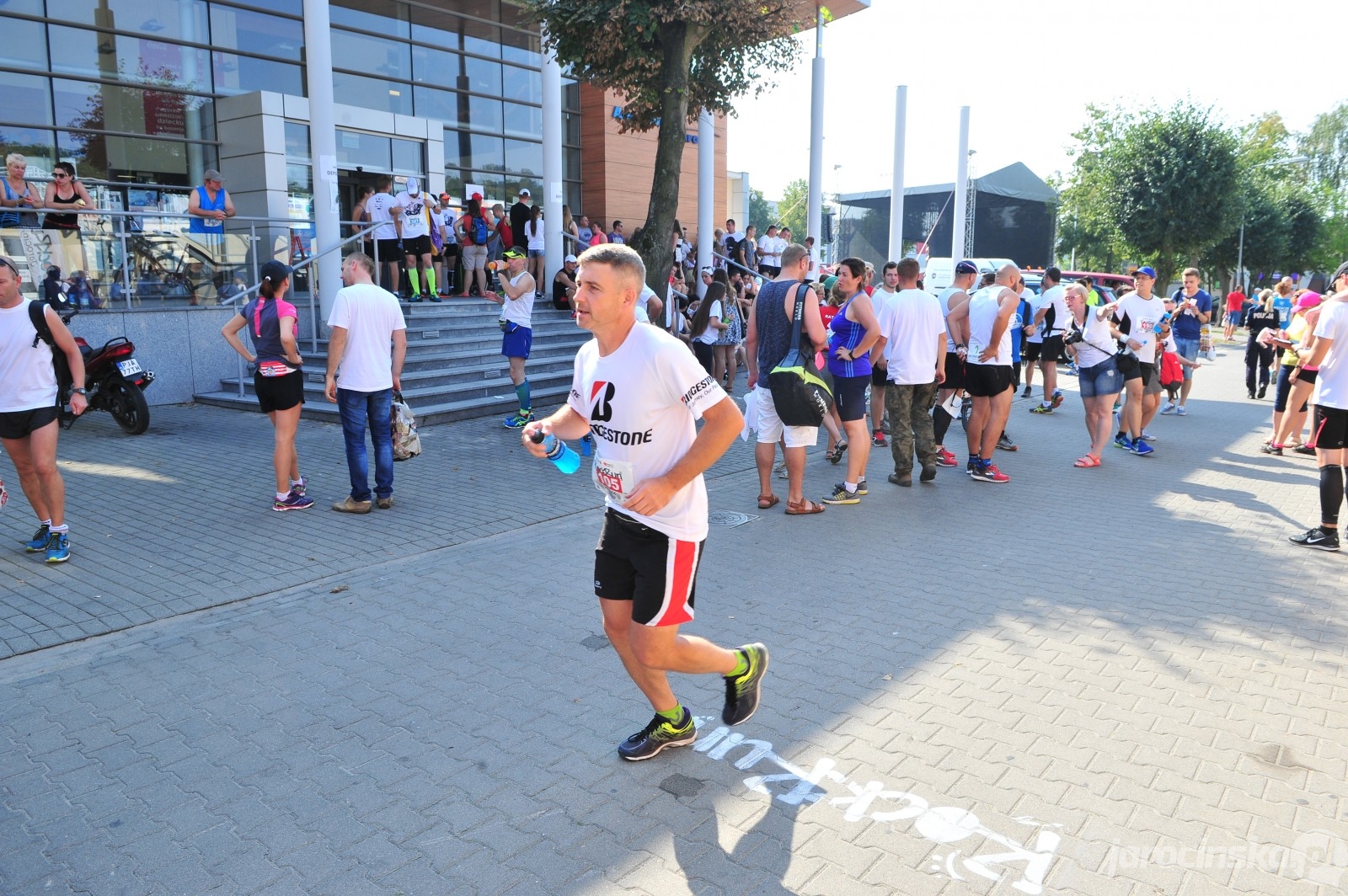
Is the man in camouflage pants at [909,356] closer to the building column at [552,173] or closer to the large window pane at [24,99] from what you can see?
the building column at [552,173]

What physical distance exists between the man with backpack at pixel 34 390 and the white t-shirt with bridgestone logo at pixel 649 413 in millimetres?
4240

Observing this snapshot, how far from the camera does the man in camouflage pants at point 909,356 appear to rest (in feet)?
26.8

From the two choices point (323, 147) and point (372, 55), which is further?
point (372, 55)

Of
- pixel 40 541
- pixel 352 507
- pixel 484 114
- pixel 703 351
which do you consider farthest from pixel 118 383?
pixel 484 114

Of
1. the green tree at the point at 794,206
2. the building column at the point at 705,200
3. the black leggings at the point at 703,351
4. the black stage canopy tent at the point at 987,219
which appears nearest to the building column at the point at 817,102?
the building column at the point at 705,200

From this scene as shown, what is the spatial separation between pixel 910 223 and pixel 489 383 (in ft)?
167

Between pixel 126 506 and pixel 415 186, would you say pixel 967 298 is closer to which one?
pixel 126 506

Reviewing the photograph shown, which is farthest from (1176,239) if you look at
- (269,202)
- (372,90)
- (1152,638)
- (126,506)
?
(126,506)

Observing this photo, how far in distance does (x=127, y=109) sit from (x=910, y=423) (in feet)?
48.2

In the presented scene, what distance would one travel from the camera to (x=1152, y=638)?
4.89 m

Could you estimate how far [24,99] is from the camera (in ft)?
47.9

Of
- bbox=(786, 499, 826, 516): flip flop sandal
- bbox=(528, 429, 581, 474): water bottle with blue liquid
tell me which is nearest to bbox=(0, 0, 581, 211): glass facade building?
bbox=(786, 499, 826, 516): flip flop sandal

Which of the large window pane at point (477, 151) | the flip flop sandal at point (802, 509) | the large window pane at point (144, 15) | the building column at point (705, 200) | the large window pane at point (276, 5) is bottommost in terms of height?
the flip flop sandal at point (802, 509)

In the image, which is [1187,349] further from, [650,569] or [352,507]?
[650,569]
